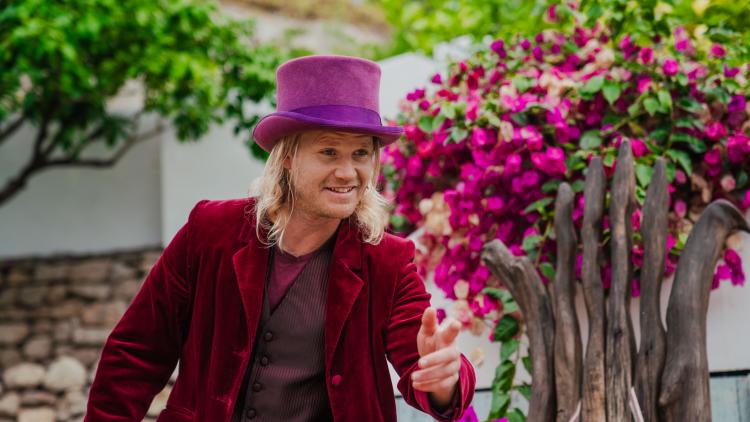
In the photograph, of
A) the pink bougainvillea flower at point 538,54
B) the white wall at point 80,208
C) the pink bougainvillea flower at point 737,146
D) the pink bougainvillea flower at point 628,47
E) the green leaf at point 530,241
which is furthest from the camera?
the white wall at point 80,208

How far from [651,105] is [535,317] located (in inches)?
37.4

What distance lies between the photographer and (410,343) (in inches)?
82.4

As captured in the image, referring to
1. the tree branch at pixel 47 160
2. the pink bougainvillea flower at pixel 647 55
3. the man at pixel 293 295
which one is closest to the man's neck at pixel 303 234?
the man at pixel 293 295

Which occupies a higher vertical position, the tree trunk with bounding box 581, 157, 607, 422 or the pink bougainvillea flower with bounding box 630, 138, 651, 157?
the pink bougainvillea flower with bounding box 630, 138, 651, 157

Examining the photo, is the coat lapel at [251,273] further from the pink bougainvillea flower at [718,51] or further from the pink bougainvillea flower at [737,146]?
the pink bougainvillea flower at [718,51]

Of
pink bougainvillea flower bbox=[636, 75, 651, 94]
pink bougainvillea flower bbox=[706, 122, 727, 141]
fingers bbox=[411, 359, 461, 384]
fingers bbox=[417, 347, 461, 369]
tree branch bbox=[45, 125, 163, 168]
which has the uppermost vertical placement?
tree branch bbox=[45, 125, 163, 168]

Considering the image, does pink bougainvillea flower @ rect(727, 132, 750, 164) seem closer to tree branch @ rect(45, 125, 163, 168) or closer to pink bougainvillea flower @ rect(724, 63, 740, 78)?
pink bougainvillea flower @ rect(724, 63, 740, 78)

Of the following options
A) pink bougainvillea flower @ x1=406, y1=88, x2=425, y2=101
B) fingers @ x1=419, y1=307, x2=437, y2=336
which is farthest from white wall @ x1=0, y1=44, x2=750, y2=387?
fingers @ x1=419, y1=307, x2=437, y2=336

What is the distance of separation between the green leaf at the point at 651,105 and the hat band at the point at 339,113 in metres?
1.38

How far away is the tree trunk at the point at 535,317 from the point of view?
8.85 feet

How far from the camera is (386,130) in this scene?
211 cm

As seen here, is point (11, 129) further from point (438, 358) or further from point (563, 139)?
point (438, 358)

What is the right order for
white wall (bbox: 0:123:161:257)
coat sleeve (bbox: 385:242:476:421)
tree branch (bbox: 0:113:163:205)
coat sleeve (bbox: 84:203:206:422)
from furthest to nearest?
white wall (bbox: 0:123:161:257) < tree branch (bbox: 0:113:163:205) < coat sleeve (bbox: 84:203:206:422) < coat sleeve (bbox: 385:242:476:421)

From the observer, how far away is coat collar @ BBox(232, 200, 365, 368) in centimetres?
211
